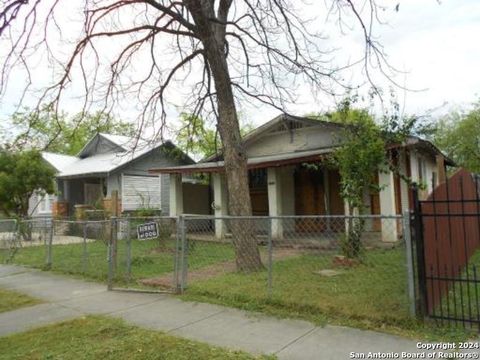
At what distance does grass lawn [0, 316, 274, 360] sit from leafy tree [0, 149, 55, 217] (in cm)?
1345

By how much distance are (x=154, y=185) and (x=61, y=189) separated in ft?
18.7

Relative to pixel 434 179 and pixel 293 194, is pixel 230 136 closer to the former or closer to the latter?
pixel 293 194

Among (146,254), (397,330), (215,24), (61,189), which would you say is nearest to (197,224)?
(146,254)

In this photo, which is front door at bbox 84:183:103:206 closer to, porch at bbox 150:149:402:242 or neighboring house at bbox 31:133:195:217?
neighboring house at bbox 31:133:195:217

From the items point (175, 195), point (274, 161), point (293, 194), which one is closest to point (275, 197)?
point (274, 161)

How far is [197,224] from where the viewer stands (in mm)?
19250

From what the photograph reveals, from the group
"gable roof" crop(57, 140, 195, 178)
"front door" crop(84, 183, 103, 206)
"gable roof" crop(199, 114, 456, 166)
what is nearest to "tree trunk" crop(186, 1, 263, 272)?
"gable roof" crop(199, 114, 456, 166)

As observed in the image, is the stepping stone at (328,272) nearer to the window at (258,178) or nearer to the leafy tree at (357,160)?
the leafy tree at (357,160)

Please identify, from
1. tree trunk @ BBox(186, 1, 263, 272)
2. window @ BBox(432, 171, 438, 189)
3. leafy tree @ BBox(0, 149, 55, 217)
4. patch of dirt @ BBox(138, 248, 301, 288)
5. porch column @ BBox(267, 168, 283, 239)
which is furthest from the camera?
window @ BBox(432, 171, 438, 189)

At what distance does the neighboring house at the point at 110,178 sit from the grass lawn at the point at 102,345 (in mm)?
14547

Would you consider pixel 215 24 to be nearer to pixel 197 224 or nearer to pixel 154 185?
pixel 197 224

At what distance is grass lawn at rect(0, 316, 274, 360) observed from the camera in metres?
4.64

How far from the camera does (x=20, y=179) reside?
1784cm

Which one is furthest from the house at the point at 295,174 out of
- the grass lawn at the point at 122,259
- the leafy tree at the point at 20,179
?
the leafy tree at the point at 20,179
